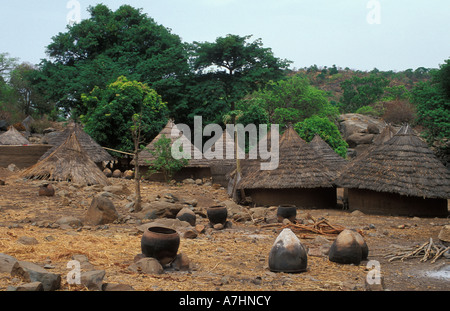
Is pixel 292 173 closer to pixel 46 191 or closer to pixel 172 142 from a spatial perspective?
pixel 46 191

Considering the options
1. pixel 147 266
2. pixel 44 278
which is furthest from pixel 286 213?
pixel 44 278

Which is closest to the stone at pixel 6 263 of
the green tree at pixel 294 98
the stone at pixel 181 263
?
the stone at pixel 181 263

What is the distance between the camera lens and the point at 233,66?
88.1 feet

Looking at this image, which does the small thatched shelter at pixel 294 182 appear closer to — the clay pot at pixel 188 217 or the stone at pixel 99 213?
the clay pot at pixel 188 217

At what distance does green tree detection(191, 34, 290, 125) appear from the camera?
84.4 ft

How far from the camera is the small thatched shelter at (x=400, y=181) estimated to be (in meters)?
11.8

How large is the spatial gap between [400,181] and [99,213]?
7618 millimetres

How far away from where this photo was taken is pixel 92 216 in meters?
9.09

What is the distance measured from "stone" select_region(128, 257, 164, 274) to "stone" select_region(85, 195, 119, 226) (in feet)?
12.3

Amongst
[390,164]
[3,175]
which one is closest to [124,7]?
[3,175]

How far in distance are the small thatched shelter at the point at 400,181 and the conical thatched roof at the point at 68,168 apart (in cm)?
750

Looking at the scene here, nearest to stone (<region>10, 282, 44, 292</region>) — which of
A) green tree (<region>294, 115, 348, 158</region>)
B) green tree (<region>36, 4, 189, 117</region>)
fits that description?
green tree (<region>294, 115, 348, 158</region>)

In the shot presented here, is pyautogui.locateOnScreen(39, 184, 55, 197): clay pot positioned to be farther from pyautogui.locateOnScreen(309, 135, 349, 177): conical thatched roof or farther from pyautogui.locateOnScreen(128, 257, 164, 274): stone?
Result: pyautogui.locateOnScreen(309, 135, 349, 177): conical thatched roof
